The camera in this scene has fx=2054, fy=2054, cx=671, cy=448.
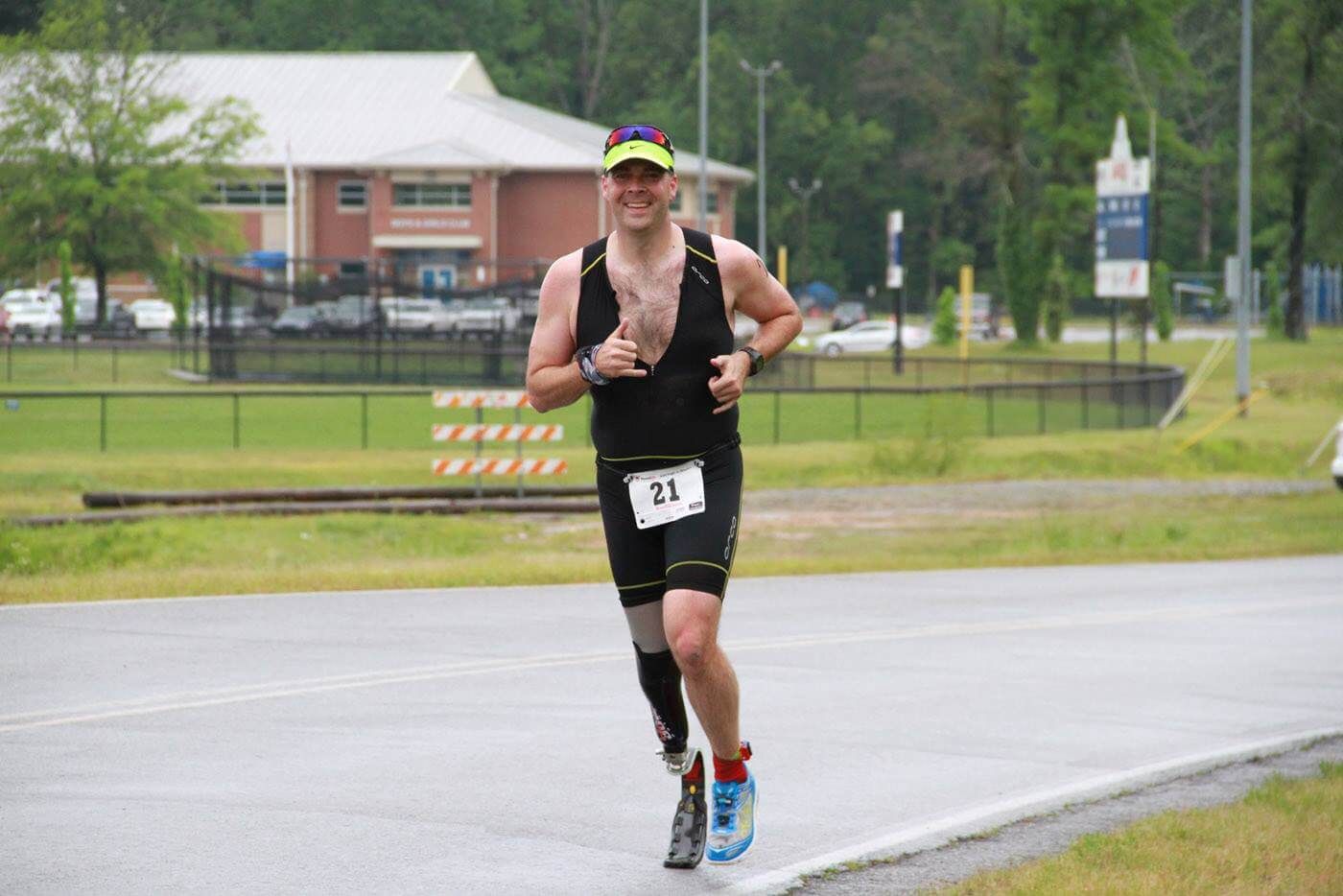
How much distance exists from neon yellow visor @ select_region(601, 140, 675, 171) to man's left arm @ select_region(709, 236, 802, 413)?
1.02 feet

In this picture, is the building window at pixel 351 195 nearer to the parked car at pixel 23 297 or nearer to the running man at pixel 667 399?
the parked car at pixel 23 297

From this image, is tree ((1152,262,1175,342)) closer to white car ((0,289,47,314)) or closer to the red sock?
white car ((0,289,47,314))

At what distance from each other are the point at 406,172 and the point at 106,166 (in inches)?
752

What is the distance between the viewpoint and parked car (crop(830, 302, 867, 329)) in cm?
9709

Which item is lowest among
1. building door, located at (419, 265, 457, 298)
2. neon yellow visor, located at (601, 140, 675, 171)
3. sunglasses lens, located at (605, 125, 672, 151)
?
neon yellow visor, located at (601, 140, 675, 171)

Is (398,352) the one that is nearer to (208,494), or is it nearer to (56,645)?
(208,494)

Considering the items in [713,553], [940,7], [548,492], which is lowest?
[548,492]

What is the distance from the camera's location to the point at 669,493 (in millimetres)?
6469

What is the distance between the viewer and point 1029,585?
17.1 m

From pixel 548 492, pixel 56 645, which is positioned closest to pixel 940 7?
pixel 548 492

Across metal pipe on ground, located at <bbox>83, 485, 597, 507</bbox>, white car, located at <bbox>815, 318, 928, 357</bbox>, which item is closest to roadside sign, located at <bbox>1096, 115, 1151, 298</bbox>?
metal pipe on ground, located at <bbox>83, 485, 597, 507</bbox>

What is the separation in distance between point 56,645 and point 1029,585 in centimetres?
866

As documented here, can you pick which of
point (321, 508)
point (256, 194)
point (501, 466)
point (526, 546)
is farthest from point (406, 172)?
point (526, 546)

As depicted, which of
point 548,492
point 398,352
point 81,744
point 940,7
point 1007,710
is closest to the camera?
point 81,744
